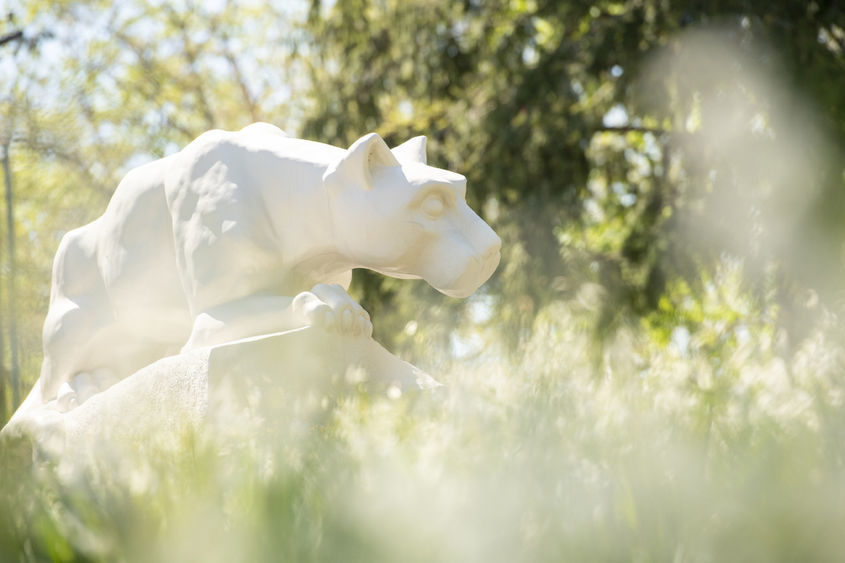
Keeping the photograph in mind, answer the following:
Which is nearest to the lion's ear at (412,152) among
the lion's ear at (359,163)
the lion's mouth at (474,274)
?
the lion's ear at (359,163)

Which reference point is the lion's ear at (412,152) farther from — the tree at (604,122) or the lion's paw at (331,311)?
the tree at (604,122)

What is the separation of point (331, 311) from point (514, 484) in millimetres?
1743

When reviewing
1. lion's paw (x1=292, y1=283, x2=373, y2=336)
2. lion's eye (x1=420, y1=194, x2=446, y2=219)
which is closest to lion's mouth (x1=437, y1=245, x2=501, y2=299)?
lion's eye (x1=420, y1=194, x2=446, y2=219)

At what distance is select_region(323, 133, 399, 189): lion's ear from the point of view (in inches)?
124

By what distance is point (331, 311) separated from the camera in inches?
119

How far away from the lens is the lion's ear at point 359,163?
316 centimetres

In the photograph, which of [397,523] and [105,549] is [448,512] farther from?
[105,549]

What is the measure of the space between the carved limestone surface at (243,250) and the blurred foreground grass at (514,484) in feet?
5.02

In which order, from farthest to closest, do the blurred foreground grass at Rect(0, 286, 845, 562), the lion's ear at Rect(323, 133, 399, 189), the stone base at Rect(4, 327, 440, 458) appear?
1. the lion's ear at Rect(323, 133, 399, 189)
2. the stone base at Rect(4, 327, 440, 458)
3. the blurred foreground grass at Rect(0, 286, 845, 562)

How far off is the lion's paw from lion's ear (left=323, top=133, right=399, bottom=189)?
0.33 metres

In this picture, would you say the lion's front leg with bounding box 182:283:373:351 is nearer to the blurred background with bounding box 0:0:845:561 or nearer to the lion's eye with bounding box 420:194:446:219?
the lion's eye with bounding box 420:194:446:219

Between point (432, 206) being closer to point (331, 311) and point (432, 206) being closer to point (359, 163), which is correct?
point (359, 163)

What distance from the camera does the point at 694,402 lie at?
1567 mm

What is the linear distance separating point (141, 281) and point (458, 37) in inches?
283
